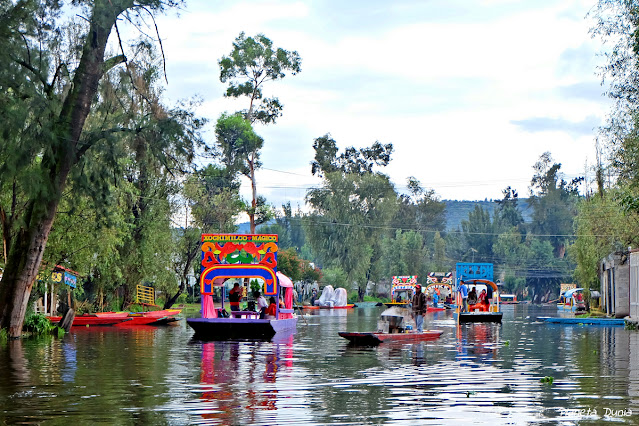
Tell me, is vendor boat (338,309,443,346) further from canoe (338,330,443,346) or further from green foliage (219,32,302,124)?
green foliage (219,32,302,124)

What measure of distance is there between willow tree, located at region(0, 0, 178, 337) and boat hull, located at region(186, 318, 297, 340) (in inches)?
→ 251

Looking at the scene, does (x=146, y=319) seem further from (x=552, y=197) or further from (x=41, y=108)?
(x=552, y=197)

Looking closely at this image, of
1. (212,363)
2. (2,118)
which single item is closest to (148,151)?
(2,118)

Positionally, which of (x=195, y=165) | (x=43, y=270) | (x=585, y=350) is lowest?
(x=585, y=350)

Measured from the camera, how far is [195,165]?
2605 cm

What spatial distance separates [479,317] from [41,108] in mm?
28799

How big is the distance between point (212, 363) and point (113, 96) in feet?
34.6

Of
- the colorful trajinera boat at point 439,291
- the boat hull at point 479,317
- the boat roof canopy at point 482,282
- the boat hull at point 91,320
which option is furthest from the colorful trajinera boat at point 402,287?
the boat hull at point 91,320

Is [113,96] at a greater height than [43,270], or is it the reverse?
[113,96]

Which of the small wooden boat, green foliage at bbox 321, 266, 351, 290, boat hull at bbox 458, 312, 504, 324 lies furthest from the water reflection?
green foliage at bbox 321, 266, 351, 290

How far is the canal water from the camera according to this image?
37.0 feet

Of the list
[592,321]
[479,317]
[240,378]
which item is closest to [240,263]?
[240,378]

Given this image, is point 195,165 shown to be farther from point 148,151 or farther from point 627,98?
point 627,98

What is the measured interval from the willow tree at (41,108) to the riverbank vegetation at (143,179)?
5 cm
